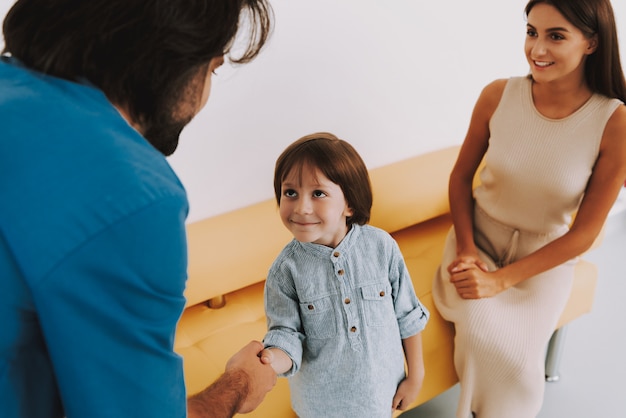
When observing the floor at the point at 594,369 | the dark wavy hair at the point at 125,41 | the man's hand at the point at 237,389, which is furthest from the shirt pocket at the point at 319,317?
the floor at the point at 594,369

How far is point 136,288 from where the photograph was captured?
854 millimetres

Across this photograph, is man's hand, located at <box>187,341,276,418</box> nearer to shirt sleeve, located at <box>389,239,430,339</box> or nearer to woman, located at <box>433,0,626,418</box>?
shirt sleeve, located at <box>389,239,430,339</box>

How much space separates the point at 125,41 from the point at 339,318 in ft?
2.59

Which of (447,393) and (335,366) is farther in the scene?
(447,393)

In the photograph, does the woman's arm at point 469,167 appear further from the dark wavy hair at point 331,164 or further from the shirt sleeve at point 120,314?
the shirt sleeve at point 120,314

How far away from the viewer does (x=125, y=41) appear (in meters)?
0.94

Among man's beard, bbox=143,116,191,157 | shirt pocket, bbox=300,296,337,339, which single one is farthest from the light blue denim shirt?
man's beard, bbox=143,116,191,157

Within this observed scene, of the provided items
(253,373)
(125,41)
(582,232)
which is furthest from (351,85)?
(125,41)

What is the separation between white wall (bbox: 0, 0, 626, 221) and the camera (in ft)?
7.04

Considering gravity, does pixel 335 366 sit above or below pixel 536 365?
above

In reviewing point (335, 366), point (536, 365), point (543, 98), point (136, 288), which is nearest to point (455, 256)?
point (536, 365)

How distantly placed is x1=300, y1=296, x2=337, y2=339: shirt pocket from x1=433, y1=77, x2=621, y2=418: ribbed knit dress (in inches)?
26.0

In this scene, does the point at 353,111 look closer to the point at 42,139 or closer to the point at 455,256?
the point at 455,256

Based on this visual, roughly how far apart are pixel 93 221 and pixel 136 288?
116 millimetres
